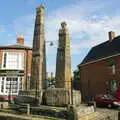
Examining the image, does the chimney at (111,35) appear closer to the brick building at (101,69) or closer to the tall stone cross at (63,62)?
the brick building at (101,69)

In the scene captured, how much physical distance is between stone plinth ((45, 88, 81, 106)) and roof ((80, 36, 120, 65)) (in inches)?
810

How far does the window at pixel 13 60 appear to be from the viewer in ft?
100

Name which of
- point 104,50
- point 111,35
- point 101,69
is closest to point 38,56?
point 101,69

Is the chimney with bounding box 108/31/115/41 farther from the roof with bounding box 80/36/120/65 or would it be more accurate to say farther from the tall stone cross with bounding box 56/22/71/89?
the tall stone cross with bounding box 56/22/71/89

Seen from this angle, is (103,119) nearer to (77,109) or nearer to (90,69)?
(77,109)

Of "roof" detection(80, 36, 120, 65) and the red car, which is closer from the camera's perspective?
the red car

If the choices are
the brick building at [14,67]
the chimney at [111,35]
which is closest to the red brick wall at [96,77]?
the chimney at [111,35]

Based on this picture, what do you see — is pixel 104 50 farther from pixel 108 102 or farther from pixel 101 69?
pixel 108 102

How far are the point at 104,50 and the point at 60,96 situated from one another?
84.2 feet

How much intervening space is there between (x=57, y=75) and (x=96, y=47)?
94.7 ft

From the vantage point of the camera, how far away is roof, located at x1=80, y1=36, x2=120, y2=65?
3618cm

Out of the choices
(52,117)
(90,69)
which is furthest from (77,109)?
(90,69)

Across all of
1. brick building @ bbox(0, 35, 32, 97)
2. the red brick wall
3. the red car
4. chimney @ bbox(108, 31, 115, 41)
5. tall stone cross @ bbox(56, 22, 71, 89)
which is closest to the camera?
tall stone cross @ bbox(56, 22, 71, 89)

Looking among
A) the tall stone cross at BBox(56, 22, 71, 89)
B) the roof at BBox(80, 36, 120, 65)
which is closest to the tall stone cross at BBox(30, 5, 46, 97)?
the tall stone cross at BBox(56, 22, 71, 89)
